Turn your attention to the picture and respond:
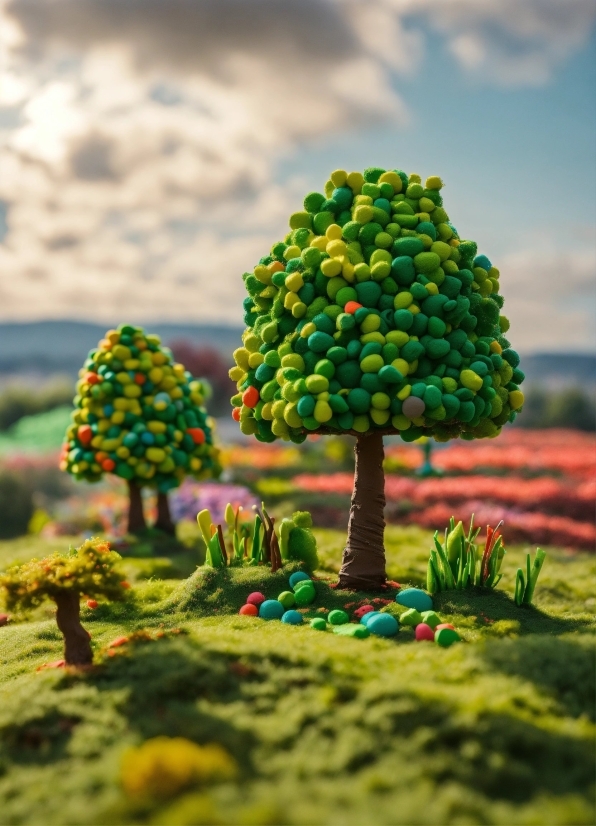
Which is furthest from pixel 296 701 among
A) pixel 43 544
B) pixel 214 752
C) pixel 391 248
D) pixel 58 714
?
pixel 43 544

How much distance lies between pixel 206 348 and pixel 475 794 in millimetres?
28113

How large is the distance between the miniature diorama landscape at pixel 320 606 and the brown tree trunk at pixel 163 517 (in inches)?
1.4

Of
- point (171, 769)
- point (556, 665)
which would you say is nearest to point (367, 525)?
point (556, 665)

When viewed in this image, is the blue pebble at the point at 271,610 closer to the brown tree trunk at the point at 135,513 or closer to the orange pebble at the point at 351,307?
the orange pebble at the point at 351,307

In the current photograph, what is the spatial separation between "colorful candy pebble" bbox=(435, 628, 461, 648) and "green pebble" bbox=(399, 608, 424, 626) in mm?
454

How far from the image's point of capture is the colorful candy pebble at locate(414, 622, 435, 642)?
5.84 m

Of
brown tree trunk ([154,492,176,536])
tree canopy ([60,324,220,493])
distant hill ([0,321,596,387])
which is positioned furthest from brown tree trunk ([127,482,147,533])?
distant hill ([0,321,596,387])

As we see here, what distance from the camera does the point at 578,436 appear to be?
81.3ft

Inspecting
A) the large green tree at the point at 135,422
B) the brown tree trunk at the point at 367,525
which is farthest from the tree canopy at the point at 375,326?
the large green tree at the point at 135,422

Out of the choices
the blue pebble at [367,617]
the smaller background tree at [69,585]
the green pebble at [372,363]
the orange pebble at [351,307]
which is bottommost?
the blue pebble at [367,617]

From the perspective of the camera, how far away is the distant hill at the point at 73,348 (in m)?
49.9

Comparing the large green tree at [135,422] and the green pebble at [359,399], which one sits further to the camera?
the large green tree at [135,422]

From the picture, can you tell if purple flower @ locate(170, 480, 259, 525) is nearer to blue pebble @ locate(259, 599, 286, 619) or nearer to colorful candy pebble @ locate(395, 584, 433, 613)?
blue pebble @ locate(259, 599, 286, 619)

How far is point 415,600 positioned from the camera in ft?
22.0
